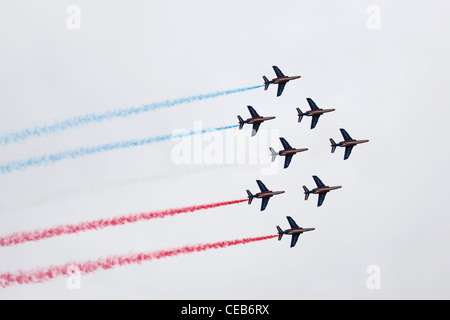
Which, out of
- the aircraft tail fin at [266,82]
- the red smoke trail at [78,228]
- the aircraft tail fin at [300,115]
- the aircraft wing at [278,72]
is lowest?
the red smoke trail at [78,228]

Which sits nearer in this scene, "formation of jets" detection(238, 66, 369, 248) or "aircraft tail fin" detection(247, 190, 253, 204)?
"aircraft tail fin" detection(247, 190, 253, 204)

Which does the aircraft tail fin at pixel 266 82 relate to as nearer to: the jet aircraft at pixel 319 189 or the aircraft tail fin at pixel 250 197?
the jet aircraft at pixel 319 189

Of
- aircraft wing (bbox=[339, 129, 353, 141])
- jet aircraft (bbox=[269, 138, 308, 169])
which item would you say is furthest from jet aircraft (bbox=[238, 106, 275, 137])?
aircraft wing (bbox=[339, 129, 353, 141])

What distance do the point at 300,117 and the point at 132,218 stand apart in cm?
3017

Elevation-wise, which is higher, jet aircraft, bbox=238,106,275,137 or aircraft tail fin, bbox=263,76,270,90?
aircraft tail fin, bbox=263,76,270,90

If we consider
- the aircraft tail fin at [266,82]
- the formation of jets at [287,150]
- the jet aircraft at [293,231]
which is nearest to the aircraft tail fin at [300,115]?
the formation of jets at [287,150]

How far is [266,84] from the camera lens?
414ft

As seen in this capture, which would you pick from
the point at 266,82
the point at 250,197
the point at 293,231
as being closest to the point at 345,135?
the point at 266,82

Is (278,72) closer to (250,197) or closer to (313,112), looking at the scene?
(313,112)

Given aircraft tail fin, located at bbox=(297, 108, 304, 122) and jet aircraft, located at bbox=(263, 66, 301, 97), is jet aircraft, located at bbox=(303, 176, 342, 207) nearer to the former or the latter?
aircraft tail fin, located at bbox=(297, 108, 304, 122)

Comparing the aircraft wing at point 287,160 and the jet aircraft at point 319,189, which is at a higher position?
the aircraft wing at point 287,160

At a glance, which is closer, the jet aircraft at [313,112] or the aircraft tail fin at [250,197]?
the aircraft tail fin at [250,197]

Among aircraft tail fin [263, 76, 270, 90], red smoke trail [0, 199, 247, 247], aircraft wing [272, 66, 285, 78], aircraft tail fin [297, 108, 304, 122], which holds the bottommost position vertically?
red smoke trail [0, 199, 247, 247]
